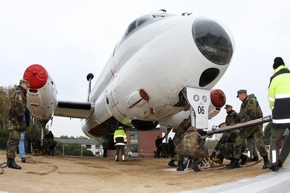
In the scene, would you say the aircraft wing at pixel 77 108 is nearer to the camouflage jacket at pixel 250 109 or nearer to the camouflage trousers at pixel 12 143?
the camouflage trousers at pixel 12 143

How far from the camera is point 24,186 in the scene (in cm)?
423

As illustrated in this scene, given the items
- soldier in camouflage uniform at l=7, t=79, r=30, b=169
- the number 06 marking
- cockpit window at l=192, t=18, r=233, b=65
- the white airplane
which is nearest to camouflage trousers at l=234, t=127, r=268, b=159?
the white airplane

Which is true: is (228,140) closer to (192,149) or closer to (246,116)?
(246,116)

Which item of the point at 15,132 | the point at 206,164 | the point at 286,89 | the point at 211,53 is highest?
the point at 211,53

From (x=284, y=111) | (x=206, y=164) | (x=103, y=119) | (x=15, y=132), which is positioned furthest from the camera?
(x=103, y=119)

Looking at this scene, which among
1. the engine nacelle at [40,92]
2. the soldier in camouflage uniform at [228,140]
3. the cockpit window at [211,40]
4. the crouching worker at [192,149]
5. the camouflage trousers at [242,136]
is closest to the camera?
the camouflage trousers at [242,136]

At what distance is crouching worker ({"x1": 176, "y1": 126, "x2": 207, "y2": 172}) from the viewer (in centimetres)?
689

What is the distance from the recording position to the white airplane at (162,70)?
7664 mm

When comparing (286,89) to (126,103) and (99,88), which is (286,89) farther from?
(99,88)

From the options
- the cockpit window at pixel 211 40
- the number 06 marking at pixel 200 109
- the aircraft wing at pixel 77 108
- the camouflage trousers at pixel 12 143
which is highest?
the cockpit window at pixel 211 40

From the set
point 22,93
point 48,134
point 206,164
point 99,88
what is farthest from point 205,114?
point 48,134

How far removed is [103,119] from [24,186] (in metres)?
9.46

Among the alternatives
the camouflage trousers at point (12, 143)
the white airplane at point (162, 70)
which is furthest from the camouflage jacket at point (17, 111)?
the white airplane at point (162, 70)

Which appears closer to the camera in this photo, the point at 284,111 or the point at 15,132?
the point at 284,111
